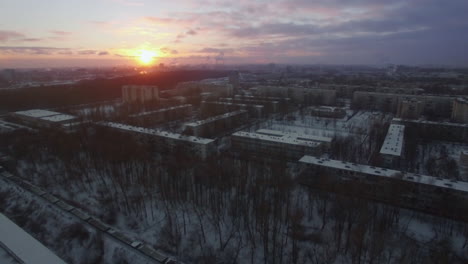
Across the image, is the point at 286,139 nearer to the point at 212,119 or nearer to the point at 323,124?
the point at 212,119

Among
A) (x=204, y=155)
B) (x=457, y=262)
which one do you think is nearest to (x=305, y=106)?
(x=204, y=155)

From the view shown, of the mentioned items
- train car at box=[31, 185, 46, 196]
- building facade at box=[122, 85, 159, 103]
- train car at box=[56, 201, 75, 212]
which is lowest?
train car at box=[56, 201, 75, 212]

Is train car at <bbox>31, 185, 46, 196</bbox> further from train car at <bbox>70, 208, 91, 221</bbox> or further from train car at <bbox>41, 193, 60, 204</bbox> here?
train car at <bbox>70, 208, 91, 221</bbox>

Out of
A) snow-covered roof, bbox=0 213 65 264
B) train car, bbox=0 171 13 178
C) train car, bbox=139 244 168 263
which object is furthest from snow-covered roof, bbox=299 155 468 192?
train car, bbox=0 171 13 178

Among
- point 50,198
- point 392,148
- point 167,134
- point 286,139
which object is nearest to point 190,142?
point 167,134

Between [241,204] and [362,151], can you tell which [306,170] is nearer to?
[241,204]

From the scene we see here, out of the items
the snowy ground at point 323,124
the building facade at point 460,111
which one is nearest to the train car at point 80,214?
the snowy ground at point 323,124
